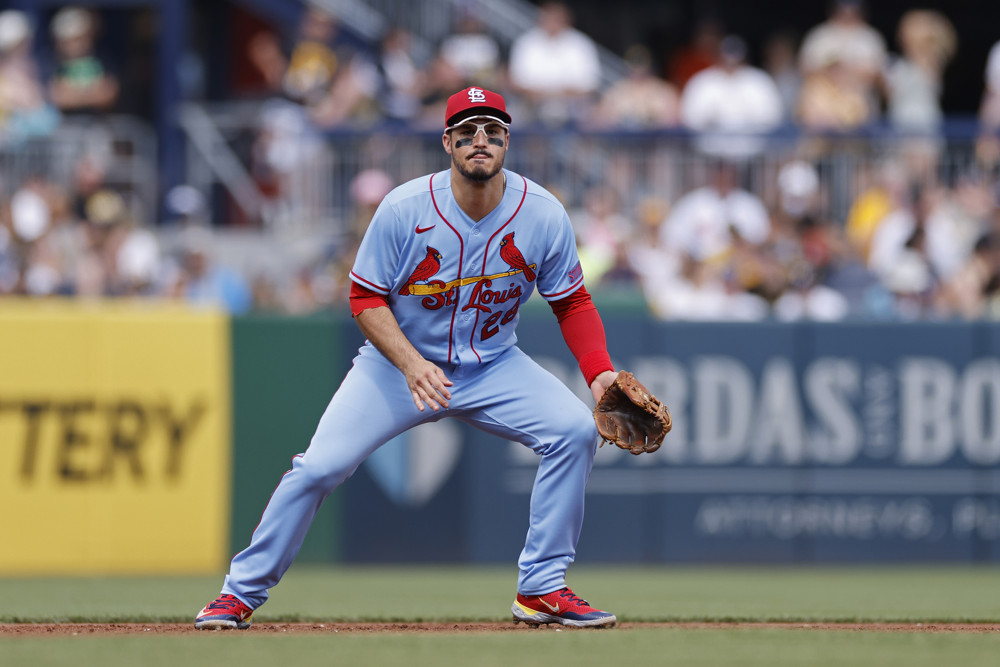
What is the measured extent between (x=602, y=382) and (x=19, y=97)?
9.14 meters

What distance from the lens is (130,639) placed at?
221 inches

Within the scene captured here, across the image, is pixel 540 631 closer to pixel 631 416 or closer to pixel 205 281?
pixel 631 416

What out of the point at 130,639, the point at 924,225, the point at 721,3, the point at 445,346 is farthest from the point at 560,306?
the point at 721,3

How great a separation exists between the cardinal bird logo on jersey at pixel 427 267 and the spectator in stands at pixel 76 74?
9.07 m

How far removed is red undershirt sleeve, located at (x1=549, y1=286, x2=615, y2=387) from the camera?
6133mm

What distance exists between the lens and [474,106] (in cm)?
577

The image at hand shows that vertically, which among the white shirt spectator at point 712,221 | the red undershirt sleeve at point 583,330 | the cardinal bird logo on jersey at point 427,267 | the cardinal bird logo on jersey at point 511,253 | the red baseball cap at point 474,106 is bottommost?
the red undershirt sleeve at point 583,330

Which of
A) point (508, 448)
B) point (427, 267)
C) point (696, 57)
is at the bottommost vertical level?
point (508, 448)

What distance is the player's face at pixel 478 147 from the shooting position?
18.9 feet

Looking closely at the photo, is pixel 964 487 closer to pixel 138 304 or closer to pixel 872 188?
pixel 872 188

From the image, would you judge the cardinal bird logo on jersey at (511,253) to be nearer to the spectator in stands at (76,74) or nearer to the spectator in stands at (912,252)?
the spectator in stands at (912,252)

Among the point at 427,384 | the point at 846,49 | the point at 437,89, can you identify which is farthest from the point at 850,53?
the point at 427,384

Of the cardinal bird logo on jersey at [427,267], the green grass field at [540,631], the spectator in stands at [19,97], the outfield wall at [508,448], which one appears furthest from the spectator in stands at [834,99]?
the cardinal bird logo on jersey at [427,267]

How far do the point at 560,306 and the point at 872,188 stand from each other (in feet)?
23.3
